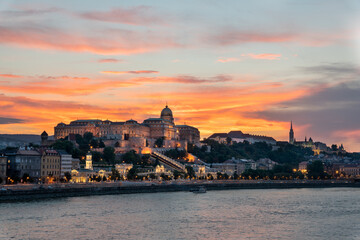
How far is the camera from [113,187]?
82.6 meters

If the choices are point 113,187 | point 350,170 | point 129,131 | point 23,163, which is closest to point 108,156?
point 129,131

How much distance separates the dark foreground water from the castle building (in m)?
75.2

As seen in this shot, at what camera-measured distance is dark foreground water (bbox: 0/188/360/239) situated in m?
42.9

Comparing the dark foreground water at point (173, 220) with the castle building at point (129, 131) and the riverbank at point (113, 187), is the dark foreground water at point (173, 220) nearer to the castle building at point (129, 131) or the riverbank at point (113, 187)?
the riverbank at point (113, 187)

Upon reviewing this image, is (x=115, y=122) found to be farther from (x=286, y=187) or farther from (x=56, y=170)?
(x=56, y=170)

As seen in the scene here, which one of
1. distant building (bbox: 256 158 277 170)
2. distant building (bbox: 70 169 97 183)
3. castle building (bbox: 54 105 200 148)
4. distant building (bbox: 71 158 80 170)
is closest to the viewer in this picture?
distant building (bbox: 70 169 97 183)

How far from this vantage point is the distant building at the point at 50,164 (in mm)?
91125

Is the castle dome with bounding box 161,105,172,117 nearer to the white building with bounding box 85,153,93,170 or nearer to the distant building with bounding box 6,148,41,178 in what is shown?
the white building with bounding box 85,153,93,170

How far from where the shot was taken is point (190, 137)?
558 ft

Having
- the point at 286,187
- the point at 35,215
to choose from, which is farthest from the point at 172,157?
the point at 35,215

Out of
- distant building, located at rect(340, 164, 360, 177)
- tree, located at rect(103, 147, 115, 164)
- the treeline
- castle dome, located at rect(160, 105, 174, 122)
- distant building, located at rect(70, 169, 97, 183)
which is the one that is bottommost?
distant building, located at rect(70, 169, 97, 183)

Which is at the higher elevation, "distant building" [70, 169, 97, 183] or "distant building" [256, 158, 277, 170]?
"distant building" [256, 158, 277, 170]

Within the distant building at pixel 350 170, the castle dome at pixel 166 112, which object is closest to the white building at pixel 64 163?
the castle dome at pixel 166 112

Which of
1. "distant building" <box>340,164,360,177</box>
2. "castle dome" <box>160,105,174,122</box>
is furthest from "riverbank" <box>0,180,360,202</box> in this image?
"castle dome" <box>160,105,174,122</box>
